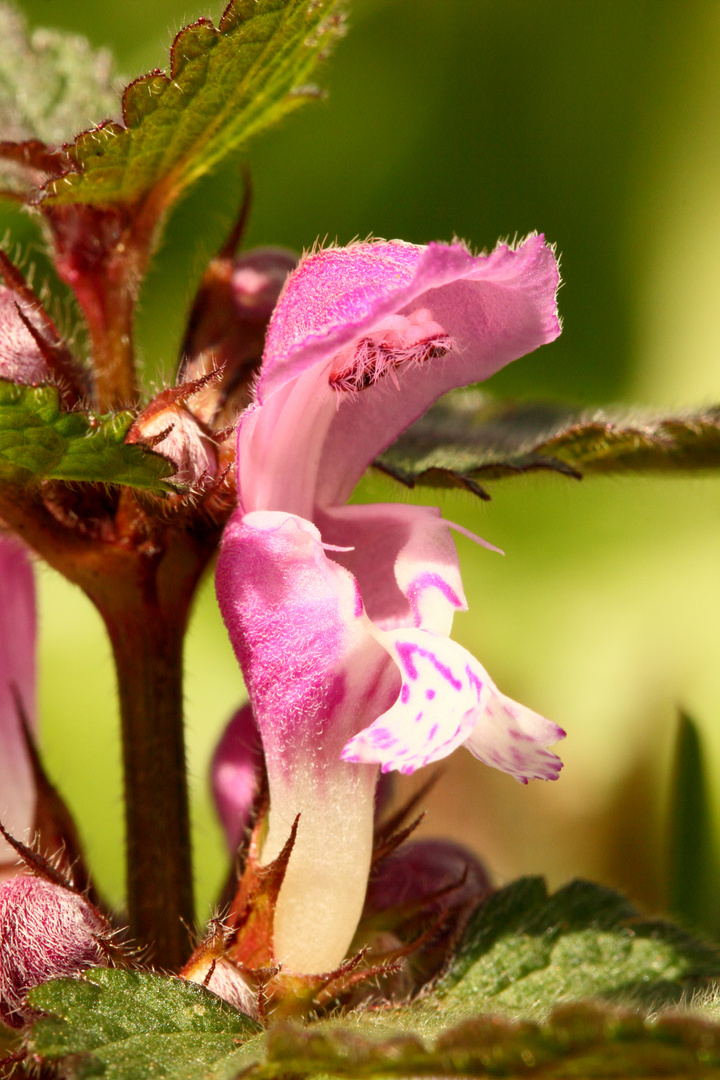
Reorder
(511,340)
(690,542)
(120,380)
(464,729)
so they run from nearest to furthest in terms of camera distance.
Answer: (464,729), (511,340), (120,380), (690,542)

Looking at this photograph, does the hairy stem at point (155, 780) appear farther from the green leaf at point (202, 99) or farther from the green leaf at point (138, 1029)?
the green leaf at point (202, 99)

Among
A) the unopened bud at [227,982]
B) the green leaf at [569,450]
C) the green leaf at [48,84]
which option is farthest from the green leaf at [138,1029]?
the green leaf at [48,84]

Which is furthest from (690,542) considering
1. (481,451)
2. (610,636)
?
(481,451)

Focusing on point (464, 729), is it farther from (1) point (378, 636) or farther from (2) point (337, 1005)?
(2) point (337, 1005)

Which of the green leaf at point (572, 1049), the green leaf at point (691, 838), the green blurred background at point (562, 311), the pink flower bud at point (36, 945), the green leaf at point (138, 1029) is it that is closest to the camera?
the green leaf at point (572, 1049)

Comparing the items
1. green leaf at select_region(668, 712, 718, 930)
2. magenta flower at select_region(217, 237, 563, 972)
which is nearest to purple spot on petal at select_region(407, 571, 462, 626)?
magenta flower at select_region(217, 237, 563, 972)

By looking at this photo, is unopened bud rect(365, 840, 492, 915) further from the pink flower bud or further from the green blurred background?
the green blurred background
